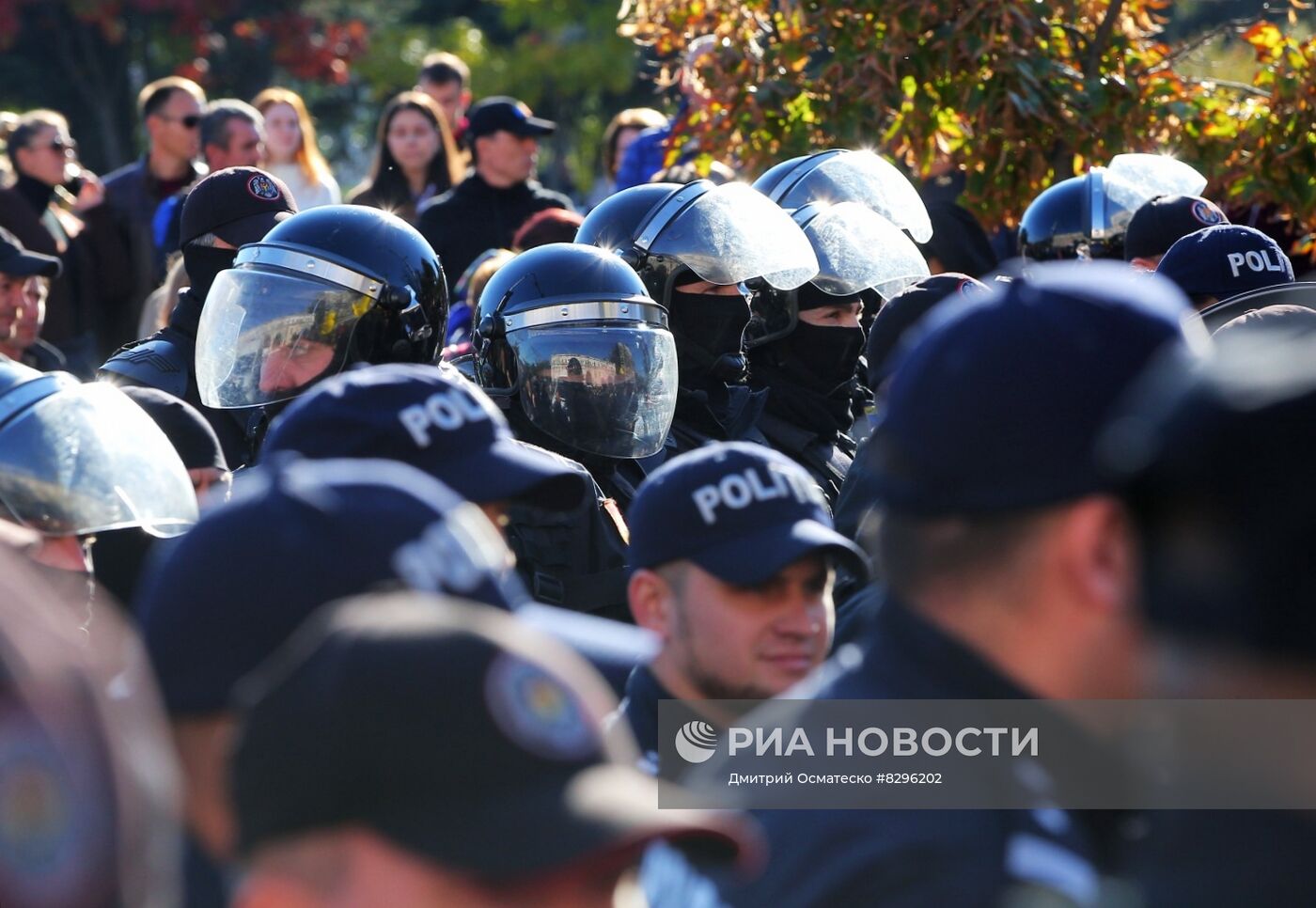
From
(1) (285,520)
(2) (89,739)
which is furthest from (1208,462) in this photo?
(1) (285,520)

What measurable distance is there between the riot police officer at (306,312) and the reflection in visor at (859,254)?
1.65 metres

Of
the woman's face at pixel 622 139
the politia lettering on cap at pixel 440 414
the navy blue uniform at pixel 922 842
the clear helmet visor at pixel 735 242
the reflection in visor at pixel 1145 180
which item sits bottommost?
the navy blue uniform at pixel 922 842

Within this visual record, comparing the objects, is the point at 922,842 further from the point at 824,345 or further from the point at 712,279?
the point at 824,345

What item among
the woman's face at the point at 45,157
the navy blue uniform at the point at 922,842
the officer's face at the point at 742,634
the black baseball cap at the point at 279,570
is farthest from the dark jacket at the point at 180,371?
the woman's face at the point at 45,157

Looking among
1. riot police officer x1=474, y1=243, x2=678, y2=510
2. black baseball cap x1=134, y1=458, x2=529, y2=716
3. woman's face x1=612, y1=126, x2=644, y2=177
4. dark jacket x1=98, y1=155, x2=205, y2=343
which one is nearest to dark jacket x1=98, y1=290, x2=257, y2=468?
riot police officer x1=474, y1=243, x2=678, y2=510

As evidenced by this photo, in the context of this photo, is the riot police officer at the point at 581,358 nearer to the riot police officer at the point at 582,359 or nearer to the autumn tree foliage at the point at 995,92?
the riot police officer at the point at 582,359

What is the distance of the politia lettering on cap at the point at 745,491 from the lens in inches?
128

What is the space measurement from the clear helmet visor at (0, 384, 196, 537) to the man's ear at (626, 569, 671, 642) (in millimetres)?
908

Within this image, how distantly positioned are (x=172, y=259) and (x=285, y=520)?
4.53m

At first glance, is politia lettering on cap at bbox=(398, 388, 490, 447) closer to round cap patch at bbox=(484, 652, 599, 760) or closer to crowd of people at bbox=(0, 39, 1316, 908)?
crowd of people at bbox=(0, 39, 1316, 908)

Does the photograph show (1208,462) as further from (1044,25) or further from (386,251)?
(1044,25)

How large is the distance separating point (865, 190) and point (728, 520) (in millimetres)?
3561

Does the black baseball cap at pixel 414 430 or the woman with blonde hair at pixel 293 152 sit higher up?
the woman with blonde hair at pixel 293 152

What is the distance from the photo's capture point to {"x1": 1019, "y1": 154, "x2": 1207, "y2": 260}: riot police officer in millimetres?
6820
